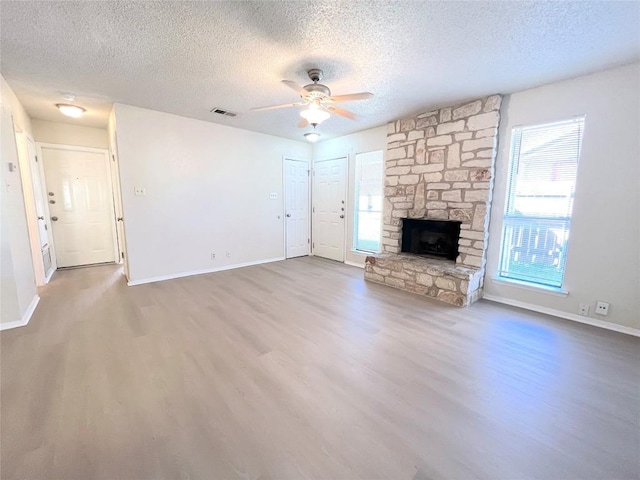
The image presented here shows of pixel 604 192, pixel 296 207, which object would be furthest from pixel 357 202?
pixel 604 192

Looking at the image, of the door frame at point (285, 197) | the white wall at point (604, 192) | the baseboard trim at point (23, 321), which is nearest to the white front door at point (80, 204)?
the baseboard trim at point (23, 321)

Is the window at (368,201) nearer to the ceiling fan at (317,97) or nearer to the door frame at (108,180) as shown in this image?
the ceiling fan at (317,97)

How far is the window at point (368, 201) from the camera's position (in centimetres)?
503

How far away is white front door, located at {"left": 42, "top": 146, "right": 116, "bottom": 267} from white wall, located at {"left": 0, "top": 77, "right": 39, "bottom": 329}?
183 centimetres

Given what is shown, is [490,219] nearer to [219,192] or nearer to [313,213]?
[313,213]

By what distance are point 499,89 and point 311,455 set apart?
3.95 m

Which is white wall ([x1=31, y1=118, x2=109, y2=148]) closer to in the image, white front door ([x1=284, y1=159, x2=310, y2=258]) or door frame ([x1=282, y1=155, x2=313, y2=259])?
door frame ([x1=282, y1=155, x2=313, y2=259])

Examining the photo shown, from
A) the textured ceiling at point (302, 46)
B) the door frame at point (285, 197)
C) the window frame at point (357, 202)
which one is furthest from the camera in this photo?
the door frame at point (285, 197)

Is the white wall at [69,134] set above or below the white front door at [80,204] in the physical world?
above

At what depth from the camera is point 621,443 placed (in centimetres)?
147

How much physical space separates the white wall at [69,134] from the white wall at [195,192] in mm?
1986

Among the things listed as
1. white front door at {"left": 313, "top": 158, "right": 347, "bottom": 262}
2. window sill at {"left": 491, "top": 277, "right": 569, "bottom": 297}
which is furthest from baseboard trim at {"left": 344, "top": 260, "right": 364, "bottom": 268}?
window sill at {"left": 491, "top": 277, "right": 569, "bottom": 297}

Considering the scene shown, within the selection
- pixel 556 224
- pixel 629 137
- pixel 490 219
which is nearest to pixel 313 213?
pixel 490 219

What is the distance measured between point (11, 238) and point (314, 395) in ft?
11.1
